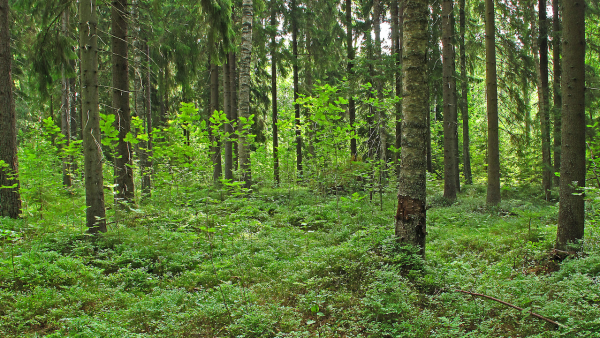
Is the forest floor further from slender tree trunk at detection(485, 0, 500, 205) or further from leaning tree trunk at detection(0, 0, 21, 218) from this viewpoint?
slender tree trunk at detection(485, 0, 500, 205)

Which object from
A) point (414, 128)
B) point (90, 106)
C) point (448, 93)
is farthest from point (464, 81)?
point (90, 106)

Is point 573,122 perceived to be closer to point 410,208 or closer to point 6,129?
point 410,208

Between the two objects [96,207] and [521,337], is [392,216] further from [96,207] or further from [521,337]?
[96,207]

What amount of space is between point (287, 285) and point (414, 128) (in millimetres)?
2486

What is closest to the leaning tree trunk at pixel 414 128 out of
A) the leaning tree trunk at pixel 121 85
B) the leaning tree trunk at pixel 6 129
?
the leaning tree trunk at pixel 121 85

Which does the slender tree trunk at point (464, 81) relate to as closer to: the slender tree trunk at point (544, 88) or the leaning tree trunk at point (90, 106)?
the slender tree trunk at point (544, 88)

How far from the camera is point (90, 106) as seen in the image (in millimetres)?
5410

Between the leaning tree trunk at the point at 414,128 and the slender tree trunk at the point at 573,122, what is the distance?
1.96 meters

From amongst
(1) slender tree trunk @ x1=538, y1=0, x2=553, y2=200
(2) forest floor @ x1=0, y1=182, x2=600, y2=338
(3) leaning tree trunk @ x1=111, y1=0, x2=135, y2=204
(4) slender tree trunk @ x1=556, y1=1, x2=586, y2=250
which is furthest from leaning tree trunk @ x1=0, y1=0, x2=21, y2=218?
(1) slender tree trunk @ x1=538, y1=0, x2=553, y2=200

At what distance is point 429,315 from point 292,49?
15888 mm

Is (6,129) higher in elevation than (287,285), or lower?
higher

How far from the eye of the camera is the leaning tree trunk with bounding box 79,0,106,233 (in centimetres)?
533

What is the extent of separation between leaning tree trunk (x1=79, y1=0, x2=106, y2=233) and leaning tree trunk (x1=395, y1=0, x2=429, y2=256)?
480 cm

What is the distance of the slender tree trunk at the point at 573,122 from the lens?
14.1 ft
